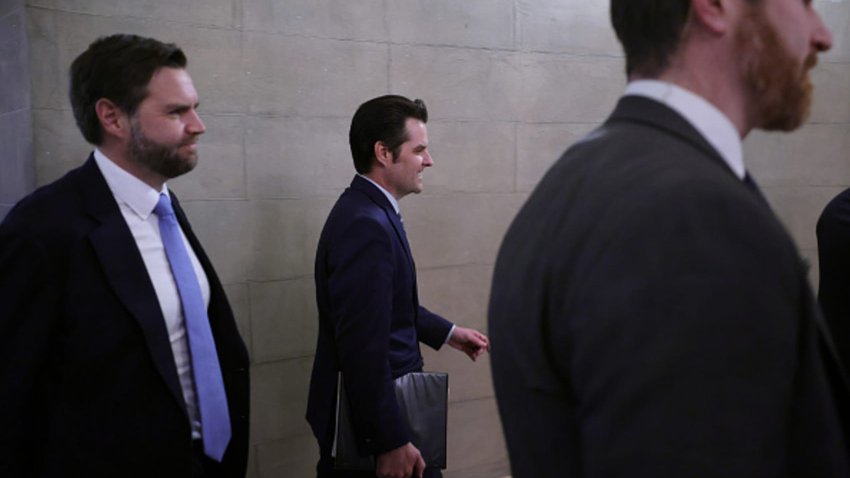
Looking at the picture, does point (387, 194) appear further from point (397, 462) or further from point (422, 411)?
point (397, 462)

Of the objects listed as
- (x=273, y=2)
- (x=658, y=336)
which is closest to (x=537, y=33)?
(x=273, y=2)

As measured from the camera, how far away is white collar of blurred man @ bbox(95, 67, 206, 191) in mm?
1526

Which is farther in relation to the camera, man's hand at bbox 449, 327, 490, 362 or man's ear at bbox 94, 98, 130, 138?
man's hand at bbox 449, 327, 490, 362

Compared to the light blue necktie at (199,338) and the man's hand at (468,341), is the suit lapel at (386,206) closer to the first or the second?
the man's hand at (468,341)

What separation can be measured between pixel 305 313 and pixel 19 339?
128 cm

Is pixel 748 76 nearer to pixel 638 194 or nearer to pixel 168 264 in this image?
pixel 638 194

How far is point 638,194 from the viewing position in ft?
2.12

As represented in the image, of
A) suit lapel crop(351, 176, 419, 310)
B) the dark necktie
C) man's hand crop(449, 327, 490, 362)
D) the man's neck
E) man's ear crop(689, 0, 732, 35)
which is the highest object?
man's ear crop(689, 0, 732, 35)

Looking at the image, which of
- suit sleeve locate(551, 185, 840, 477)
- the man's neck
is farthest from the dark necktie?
the man's neck

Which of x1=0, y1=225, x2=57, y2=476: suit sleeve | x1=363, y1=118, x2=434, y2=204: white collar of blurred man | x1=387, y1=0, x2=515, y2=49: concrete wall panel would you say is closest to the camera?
x1=0, y1=225, x2=57, y2=476: suit sleeve

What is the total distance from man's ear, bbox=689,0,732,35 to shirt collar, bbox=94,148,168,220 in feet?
3.92

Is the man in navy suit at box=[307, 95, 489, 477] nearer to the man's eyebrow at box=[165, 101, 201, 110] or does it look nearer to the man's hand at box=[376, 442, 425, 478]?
the man's hand at box=[376, 442, 425, 478]

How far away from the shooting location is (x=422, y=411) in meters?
2.00

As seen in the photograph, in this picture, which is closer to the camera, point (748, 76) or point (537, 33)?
point (748, 76)
